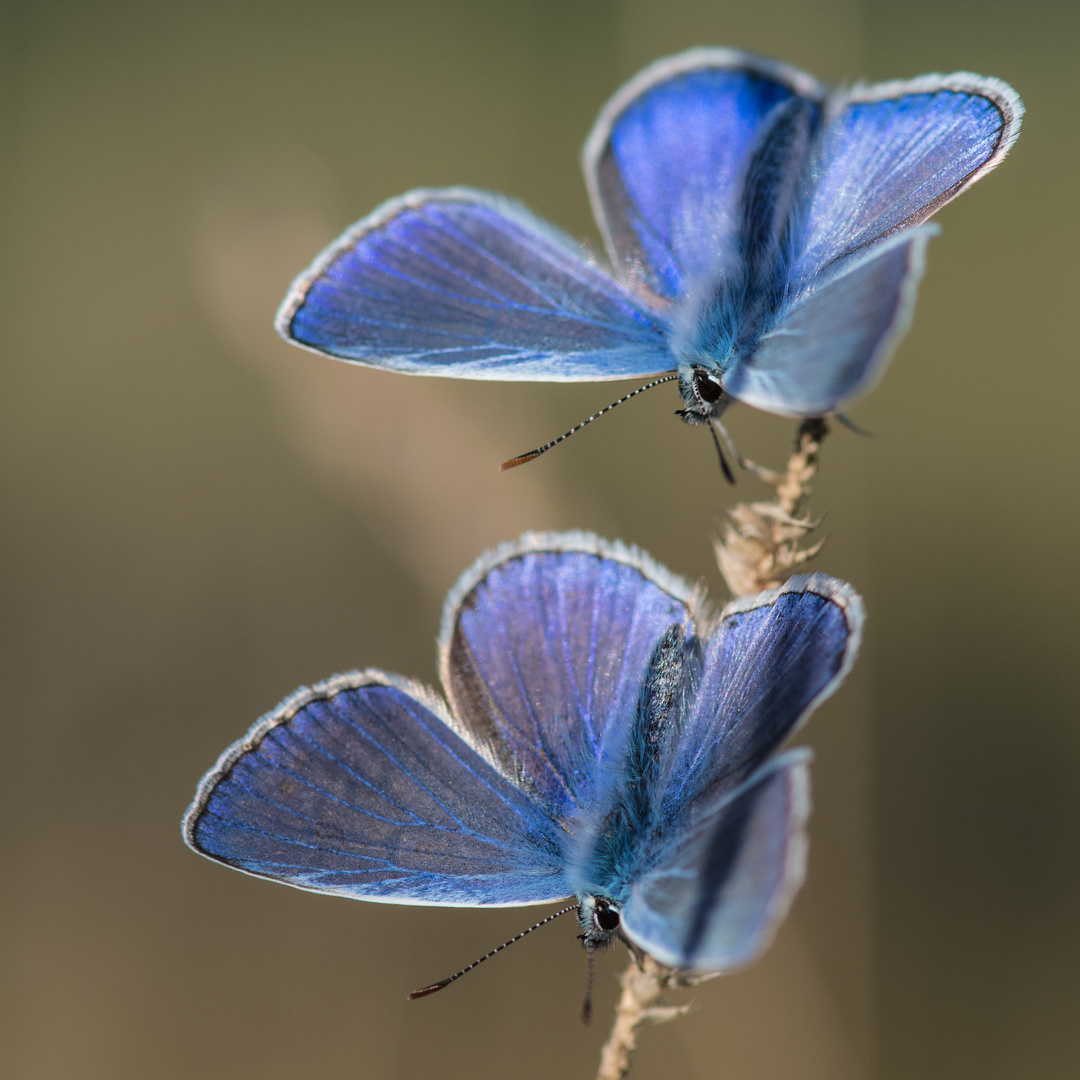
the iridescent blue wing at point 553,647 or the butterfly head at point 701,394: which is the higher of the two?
the butterfly head at point 701,394

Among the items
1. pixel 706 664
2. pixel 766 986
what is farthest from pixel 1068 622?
pixel 706 664

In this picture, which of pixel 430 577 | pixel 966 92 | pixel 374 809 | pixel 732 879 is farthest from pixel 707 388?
pixel 430 577

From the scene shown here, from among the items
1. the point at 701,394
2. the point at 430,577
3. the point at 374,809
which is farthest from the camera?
the point at 430,577

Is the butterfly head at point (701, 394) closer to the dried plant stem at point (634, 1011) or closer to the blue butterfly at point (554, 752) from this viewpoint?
the blue butterfly at point (554, 752)

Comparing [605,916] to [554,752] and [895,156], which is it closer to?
[554,752]

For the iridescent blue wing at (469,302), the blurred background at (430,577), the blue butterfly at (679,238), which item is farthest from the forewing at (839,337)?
the blurred background at (430,577)

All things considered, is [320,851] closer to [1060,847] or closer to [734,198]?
[734,198]

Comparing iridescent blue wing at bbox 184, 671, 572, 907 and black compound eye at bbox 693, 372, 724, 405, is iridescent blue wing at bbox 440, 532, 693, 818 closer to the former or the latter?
iridescent blue wing at bbox 184, 671, 572, 907
